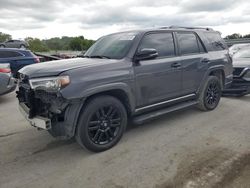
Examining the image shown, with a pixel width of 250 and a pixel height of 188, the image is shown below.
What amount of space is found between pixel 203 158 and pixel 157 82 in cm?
154

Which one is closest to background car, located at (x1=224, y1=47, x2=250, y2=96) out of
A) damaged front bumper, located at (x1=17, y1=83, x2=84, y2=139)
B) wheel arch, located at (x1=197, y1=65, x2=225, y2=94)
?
wheel arch, located at (x1=197, y1=65, x2=225, y2=94)

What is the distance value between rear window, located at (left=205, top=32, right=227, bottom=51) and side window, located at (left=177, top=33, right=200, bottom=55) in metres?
0.55

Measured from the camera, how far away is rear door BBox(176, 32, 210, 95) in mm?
5164

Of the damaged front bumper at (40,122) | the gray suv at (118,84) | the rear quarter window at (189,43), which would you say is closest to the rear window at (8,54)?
the gray suv at (118,84)

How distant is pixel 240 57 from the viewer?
8.39 m

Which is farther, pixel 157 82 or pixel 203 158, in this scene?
pixel 157 82

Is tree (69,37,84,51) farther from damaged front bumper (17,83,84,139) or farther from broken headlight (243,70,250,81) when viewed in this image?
damaged front bumper (17,83,84,139)

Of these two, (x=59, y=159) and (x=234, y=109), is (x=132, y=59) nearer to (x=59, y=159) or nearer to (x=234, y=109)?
(x=59, y=159)

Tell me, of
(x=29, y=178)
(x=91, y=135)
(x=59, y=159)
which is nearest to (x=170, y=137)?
(x=91, y=135)

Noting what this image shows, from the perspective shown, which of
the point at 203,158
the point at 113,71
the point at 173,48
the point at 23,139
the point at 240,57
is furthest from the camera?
the point at 240,57

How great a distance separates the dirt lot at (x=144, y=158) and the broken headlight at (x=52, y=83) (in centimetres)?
104

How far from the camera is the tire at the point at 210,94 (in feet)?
18.8

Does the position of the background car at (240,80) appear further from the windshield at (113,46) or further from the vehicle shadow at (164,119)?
the windshield at (113,46)

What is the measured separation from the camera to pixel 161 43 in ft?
15.9
